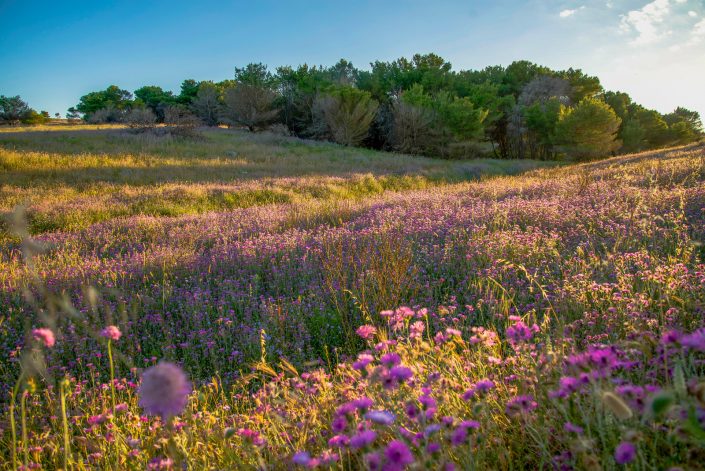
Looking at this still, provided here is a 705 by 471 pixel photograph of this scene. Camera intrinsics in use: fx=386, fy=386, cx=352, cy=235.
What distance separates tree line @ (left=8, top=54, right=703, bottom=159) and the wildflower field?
29.4 metres

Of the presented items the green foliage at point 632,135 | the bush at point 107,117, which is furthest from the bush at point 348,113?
the green foliage at point 632,135

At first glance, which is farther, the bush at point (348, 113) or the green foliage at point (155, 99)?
the green foliage at point (155, 99)

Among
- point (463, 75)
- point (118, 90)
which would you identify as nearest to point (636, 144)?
point (463, 75)

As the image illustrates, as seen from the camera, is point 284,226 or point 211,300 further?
point 284,226

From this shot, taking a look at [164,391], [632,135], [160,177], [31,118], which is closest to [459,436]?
[164,391]

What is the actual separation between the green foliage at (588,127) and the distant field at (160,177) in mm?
18339

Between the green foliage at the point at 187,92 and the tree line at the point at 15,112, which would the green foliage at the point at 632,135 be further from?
the tree line at the point at 15,112

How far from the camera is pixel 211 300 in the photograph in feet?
14.1

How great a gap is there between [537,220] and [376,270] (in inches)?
127

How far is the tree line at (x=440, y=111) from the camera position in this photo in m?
37.1

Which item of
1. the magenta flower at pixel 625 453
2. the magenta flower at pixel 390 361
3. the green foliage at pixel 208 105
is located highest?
the green foliage at pixel 208 105

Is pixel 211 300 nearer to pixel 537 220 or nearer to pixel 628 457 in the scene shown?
pixel 628 457

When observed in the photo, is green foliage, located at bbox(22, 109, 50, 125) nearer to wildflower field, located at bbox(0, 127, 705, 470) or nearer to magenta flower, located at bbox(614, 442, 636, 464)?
wildflower field, located at bbox(0, 127, 705, 470)

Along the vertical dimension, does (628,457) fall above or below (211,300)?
above
